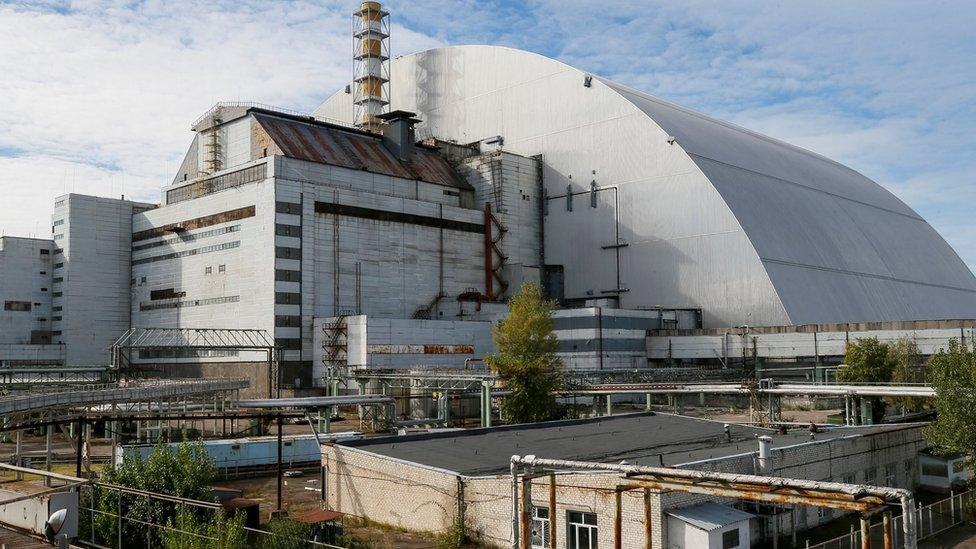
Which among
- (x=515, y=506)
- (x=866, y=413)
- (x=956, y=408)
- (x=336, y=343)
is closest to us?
(x=515, y=506)

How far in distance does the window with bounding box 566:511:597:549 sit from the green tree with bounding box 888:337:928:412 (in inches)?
1324

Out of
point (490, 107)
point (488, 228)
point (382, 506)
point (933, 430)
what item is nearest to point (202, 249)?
point (488, 228)

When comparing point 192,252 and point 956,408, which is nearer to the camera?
point 956,408

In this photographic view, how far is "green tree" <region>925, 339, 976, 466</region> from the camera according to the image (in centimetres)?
3116

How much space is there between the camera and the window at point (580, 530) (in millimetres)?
23031

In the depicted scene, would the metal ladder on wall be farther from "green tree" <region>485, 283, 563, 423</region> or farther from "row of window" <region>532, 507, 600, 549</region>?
"row of window" <region>532, 507, 600, 549</region>

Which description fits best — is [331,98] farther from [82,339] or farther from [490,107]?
[82,339]

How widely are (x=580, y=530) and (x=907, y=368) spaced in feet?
138

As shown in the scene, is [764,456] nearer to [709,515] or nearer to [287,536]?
[709,515]

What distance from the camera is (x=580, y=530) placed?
76.7 ft

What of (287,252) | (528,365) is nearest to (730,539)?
(528,365)

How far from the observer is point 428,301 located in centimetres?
8194

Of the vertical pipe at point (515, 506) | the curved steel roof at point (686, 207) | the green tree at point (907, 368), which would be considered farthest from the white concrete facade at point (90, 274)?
the vertical pipe at point (515, 506)

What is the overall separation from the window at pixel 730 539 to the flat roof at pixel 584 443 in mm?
3823
